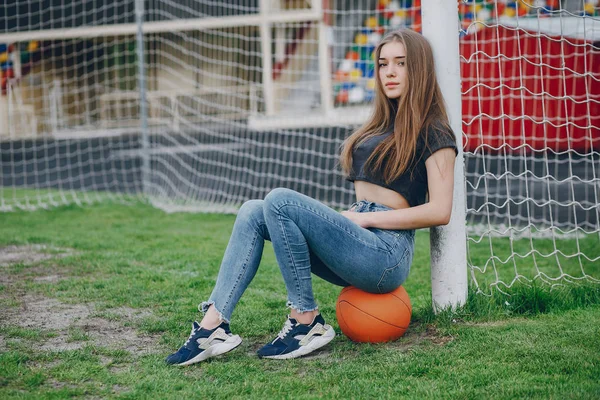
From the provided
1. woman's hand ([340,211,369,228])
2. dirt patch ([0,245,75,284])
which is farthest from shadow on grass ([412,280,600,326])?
dirt patch ([0,245,75,284])

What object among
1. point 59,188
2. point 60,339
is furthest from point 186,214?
point 60,339

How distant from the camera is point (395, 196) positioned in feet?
10.5

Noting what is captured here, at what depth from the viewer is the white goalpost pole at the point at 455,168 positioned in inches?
136

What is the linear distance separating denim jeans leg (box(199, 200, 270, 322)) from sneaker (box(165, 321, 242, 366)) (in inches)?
3.1

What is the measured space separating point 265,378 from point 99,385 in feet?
2.23

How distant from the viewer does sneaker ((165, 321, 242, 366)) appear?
9.94 ft

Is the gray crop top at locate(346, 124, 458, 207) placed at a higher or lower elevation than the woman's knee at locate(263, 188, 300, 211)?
higher

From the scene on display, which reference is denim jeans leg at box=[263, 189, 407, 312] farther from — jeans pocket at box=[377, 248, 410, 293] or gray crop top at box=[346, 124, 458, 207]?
gray crop top at box=[346, 124, 458, 207]

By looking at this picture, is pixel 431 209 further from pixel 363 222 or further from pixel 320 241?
pixel 320 241

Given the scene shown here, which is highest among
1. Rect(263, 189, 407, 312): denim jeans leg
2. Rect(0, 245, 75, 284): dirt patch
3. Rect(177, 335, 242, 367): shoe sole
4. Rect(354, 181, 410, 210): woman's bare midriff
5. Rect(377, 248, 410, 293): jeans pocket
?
Rect(354, 181, 410, 210): woman's bare midriff

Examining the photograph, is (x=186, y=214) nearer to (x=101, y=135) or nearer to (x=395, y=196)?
(x=395, y=196)

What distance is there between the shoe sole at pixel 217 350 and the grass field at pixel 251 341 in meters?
0.03

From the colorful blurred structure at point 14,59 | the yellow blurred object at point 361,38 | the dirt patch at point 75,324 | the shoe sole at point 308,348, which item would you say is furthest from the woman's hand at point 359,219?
the colorful blurred structure at point 14,59

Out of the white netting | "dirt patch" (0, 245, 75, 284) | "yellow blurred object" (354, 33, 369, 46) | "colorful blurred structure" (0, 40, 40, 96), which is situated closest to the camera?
the white netting
